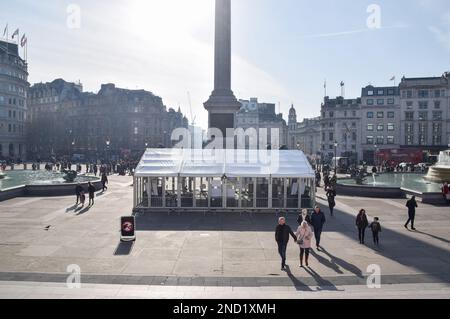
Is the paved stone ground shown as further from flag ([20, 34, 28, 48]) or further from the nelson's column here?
flag ([20, 34, 28, 48])

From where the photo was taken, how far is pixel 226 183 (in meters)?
24.5

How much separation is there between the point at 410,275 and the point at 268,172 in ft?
40.4

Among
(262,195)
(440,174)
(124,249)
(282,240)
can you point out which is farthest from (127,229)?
(440,174)

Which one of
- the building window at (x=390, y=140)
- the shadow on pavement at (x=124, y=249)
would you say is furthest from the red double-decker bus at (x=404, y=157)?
the shadow on pavement at (x=124, y=249)

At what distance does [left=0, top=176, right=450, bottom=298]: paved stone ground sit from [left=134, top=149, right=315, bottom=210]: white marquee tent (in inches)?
57.2

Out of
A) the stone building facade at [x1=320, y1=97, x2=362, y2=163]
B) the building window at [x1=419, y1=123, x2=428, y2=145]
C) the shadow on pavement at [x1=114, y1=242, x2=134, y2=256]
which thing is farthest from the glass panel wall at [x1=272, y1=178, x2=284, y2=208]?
the building window at [x1=419, y1=123, x2=428, y2=145]

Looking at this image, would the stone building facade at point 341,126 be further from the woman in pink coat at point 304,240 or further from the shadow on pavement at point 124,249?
the woman in pink coat at point 304,240

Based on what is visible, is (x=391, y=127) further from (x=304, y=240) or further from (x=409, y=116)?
(x=304, y=240)

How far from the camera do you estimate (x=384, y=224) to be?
20672 mm

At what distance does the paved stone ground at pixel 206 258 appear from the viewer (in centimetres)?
1127

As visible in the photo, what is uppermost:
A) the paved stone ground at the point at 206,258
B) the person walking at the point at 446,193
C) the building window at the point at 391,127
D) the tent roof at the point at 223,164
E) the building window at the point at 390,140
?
the building window at the point at 391,127

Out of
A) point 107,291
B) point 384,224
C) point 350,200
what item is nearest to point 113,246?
point 107,291

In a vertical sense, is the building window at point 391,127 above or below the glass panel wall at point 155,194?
above
